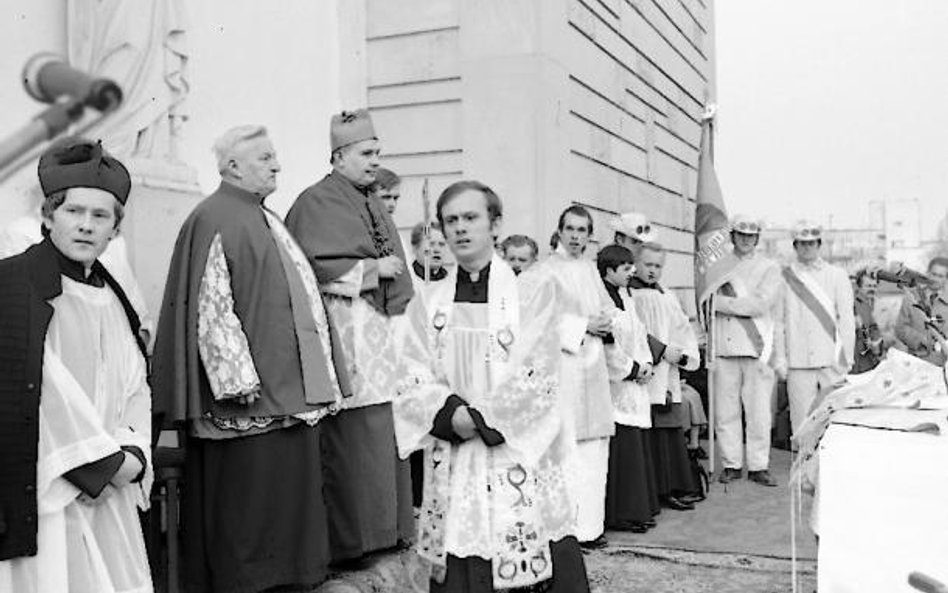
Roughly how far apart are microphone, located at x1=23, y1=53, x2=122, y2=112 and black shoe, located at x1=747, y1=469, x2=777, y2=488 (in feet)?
24.9

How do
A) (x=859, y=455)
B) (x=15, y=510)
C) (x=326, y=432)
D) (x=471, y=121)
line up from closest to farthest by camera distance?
(x=15, y=510) < (x=859, y=455) < (x=326, y=432) < (x=471, y=121)

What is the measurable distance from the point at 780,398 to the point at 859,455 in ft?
23.3

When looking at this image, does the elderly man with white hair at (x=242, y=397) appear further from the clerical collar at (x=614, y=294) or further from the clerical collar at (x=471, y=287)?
the clerical collar at (x=614, y=294)

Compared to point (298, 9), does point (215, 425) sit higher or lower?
lower

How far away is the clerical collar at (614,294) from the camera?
648cm

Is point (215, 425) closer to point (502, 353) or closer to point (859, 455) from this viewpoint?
point (502, 353)

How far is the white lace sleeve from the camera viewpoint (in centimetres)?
411

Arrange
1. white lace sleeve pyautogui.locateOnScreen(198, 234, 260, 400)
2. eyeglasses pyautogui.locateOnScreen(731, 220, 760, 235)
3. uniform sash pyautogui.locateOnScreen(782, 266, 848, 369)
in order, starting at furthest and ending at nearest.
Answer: uniform sash pyautogui.locateOnScreen(782, 266, 848, 369)
eyeglasses pyautogui.locateOnScreen(731, 220, 760, 235)
white lace sleeve pyautogui.locateOnScreen(198, 234, 260, 400)

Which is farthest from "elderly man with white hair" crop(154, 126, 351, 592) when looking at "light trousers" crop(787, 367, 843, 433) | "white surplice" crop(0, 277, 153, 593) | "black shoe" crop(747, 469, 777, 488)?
"light trousers" crop(787, 367, 843, 433)

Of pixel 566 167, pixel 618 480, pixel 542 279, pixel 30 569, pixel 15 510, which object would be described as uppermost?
pixel 566 167

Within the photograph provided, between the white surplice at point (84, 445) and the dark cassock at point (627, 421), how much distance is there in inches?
140

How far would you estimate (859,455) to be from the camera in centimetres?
333

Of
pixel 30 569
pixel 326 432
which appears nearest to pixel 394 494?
pixel 326 432

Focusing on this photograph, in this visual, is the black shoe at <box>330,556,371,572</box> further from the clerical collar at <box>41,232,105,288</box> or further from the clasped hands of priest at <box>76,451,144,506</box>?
the clerical collar at <box>41,232,105,288</box>
